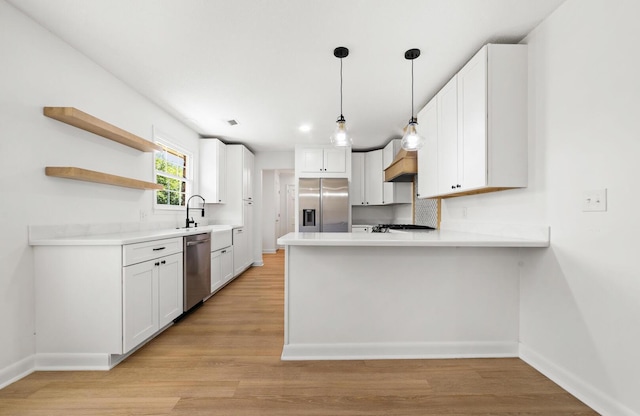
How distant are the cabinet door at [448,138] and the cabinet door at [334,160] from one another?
2476 mm

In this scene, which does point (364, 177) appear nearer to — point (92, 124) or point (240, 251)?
point (240, 251)

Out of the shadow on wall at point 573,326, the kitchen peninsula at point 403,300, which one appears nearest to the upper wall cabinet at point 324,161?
the kitchen peninsula at point 403,300

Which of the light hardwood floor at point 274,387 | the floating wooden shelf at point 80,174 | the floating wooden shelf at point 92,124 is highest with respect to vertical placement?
the floating wooden shelf at point 92,124

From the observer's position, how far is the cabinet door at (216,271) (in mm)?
3668

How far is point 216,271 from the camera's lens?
3.80 m

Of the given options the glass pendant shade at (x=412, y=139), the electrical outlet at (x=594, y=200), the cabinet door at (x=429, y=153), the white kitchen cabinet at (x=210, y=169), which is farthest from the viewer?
the white kitchen cabinet at (x=210, y=169)

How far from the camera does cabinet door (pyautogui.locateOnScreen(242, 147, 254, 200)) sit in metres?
5.04

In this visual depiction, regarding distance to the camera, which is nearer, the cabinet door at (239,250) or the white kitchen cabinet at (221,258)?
the white kitchen cabinet at (221,258)

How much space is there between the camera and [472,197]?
2.75 m

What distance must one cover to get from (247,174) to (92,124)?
3.16 metres

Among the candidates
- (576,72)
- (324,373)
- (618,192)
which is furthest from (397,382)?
(576,72)

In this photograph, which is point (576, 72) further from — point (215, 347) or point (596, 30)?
point (215, 347)

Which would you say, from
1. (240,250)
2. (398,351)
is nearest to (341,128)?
(398,351)

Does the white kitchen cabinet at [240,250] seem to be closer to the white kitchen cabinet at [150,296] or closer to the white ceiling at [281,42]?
the white kitchen cabinet at [150,296]
